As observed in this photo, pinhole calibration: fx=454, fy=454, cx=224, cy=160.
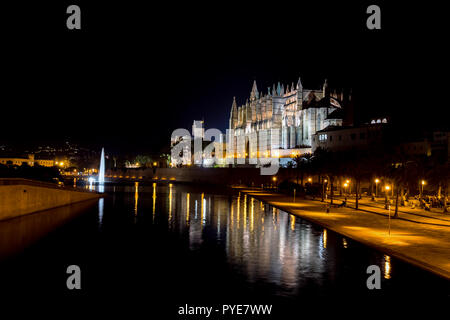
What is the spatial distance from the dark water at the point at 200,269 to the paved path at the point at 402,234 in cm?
59

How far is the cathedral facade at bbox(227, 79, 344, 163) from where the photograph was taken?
319ft

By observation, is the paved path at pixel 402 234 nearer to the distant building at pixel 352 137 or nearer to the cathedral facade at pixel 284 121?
the distant building at pixel 352 137

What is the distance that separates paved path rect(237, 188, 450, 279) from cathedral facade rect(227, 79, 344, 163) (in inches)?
2569

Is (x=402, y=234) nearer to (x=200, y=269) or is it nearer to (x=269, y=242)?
(x=269, y=242)

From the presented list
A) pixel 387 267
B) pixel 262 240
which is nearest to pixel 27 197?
pixel 262 240

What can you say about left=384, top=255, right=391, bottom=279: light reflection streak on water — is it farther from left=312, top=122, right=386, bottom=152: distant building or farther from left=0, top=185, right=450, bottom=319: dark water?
left=312, top=122, right=386, bottom=152: distant building

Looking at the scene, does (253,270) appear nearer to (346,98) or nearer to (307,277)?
(307,277)

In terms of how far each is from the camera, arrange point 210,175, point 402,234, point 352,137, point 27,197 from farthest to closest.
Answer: point 210,175 → point 352,137 → point 27,197 → point 402,234

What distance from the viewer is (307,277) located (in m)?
14.4

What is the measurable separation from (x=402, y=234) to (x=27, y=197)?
23.7 meters

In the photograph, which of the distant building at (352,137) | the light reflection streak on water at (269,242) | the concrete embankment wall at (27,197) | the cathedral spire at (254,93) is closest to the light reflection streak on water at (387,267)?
the light reflection streak on water at (269,242)

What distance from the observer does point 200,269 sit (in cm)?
1552

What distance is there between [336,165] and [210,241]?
113 feet

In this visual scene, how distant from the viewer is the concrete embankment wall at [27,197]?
2728 centimetres
